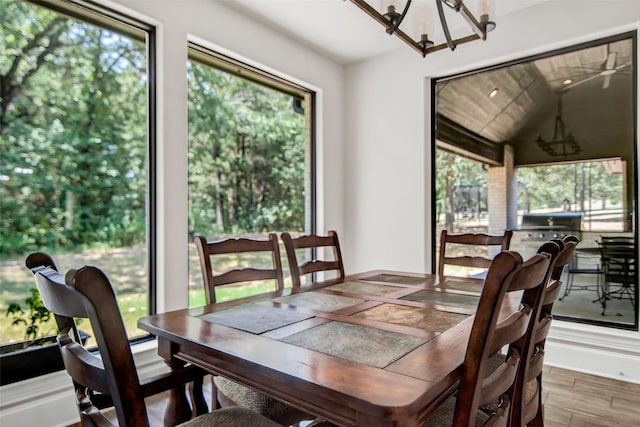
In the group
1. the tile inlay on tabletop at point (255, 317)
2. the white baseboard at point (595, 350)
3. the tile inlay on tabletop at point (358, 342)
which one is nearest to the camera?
the tile inlay on tabletop at point (358, 342)

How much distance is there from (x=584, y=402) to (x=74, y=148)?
131 inches

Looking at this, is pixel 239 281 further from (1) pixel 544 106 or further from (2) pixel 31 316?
(1) pixel 544 106

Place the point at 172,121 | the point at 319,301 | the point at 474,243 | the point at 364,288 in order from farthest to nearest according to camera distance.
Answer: the point at 172,121, the point at 474,243, the point at 364,288, the point at 319,301

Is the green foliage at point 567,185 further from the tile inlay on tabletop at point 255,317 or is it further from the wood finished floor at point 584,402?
the tile inlay on tabletop at point 255,317

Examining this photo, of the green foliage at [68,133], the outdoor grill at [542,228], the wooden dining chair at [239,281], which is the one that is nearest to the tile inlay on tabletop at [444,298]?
the wooden dining chair at [239,281]

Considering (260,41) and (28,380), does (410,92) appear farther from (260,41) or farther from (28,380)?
(28,380)

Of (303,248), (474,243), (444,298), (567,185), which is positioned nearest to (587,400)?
(474,243)

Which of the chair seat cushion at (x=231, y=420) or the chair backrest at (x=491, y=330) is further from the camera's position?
the chair seat cushion at (x=231, y=420)

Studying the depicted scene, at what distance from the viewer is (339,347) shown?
1080 millimetres

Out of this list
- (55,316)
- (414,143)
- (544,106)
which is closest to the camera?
(55,316)

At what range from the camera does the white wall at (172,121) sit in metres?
2.00

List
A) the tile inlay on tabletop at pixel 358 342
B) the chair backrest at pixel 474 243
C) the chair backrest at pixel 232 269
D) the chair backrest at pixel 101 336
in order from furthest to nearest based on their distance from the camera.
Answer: the chair backrest at pixel 474 243
the chair backrest at pixel 232 269
the tile inlay on tabletop at pixel 358 342
the chair backrest at pixel 101 336

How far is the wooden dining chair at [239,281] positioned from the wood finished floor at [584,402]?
2.65ft

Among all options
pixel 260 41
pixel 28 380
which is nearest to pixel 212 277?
pixel 28 380
